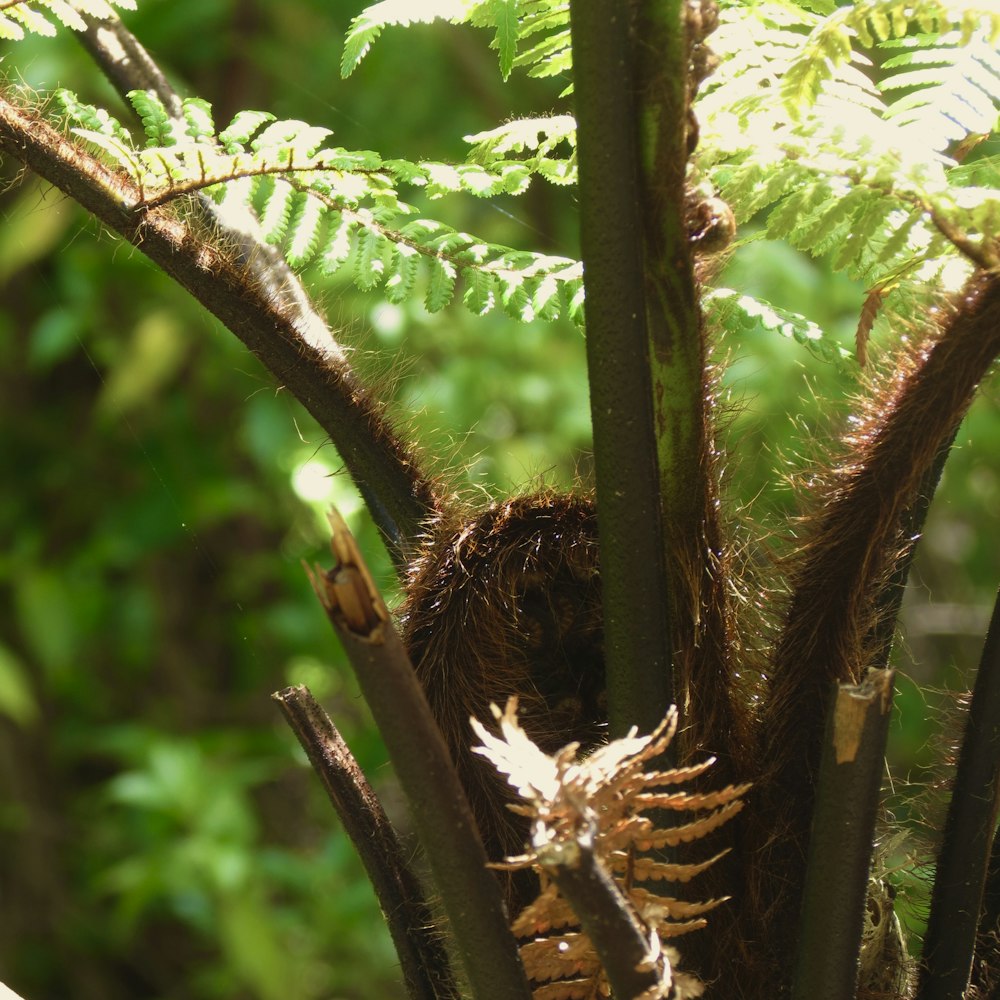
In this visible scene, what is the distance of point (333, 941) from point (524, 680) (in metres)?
1.66

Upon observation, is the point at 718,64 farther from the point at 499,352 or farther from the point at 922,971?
the point at 499,352

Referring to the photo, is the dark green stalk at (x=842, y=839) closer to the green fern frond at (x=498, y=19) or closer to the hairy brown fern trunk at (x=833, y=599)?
the hairy brown fern trunk at (x=833, y=599)

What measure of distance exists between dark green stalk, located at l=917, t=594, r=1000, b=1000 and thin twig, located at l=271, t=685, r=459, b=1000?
0.25 metres

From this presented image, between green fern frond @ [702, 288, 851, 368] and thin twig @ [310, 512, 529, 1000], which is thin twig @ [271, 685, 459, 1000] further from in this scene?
green fern frond @ [702, 288, 851, 368]

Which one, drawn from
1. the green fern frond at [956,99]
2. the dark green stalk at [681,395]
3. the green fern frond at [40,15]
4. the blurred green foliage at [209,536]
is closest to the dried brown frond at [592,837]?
the dark green stalk at [681,395]

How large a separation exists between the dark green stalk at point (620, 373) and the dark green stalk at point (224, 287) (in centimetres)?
17

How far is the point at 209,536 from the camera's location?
2.50 metres

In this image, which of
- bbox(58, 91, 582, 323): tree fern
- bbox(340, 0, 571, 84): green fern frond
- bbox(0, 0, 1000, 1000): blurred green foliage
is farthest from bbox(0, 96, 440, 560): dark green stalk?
bbox(0, 0, 1000, 1000): blurred green foliage

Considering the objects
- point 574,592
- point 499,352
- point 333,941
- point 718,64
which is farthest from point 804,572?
point 333,941

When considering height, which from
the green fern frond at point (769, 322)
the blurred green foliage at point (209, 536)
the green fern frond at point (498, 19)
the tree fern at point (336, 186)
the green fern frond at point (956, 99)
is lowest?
the blurred green foliage at point (209, 536)

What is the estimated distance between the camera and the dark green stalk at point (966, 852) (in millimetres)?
606

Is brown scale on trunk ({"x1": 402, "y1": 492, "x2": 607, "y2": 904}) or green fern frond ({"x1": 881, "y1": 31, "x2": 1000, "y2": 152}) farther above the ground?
green fern frond ({"x1": 881, "y1": 31, "x2": 1000, "y2": 152})

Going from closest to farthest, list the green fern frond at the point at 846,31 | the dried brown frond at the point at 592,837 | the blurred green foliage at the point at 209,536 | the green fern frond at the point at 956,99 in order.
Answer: the dried brown frond at the point at 592,837 → the green fern frond at the point at 846,31 → the green fern frond at the point at 956,99 → the blurred green foliage at the point at 209,536

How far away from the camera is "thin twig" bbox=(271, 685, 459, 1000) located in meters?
0.61
